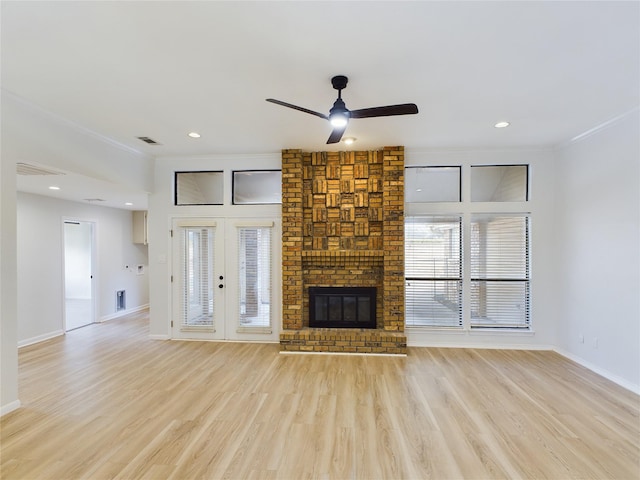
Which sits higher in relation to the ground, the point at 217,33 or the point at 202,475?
the point at 217,33

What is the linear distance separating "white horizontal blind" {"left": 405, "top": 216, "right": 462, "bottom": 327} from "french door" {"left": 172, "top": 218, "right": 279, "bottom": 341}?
2.11 metres

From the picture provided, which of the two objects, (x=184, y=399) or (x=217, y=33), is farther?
(x=184, y=399)

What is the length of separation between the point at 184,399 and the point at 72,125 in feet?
10.6

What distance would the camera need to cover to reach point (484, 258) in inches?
177

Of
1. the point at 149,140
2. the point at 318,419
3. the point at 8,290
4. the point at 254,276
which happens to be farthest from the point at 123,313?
the point at 318,419

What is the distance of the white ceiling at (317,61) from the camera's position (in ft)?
5.79

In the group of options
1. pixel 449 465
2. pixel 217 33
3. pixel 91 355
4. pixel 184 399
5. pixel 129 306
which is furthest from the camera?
pixel 129 306

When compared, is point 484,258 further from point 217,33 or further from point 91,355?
point 91,355

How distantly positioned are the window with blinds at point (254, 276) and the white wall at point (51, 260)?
342 centimetres

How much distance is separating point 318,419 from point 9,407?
9.22ft

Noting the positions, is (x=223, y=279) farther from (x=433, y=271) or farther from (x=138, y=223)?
(x=138, y=223)

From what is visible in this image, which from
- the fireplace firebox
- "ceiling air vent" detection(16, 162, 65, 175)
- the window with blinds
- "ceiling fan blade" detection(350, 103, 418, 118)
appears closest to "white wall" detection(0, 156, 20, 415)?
"ceiling air vent" detection(16, 162, 65, 175)

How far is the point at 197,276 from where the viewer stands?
4.85 metres

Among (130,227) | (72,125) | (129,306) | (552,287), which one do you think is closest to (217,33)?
(72,125)
